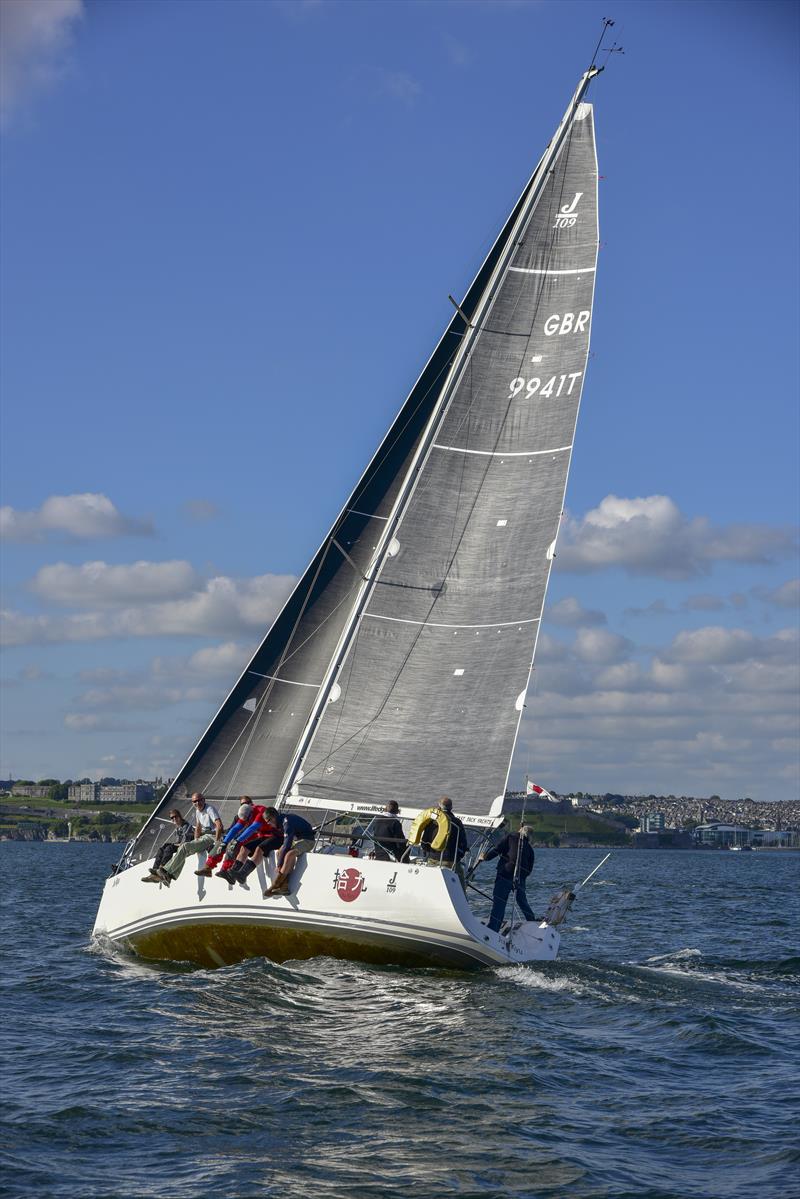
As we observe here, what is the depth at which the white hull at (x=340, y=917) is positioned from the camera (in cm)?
1653

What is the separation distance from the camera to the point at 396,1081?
12.5 meters

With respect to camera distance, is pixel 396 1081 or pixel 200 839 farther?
pixel 200 839

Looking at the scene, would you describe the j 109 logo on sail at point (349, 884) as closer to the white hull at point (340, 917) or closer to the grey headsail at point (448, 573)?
the white hull at point (340, 917)

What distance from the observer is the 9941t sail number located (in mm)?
20078

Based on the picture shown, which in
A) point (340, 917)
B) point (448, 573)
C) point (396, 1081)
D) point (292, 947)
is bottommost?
point (396, 1081)

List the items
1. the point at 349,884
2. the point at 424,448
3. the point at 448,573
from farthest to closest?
1. the point at 424,448
2. the point at 448,573
3. the point at 349,884

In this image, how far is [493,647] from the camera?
19297mm

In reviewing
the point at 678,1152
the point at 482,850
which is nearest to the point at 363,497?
the point at 482,850

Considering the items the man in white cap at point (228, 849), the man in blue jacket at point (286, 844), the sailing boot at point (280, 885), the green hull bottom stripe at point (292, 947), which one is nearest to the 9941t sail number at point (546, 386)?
the man in blue jacket at point (286, 844)

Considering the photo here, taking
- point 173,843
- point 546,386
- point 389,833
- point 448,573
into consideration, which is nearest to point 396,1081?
point 389,833

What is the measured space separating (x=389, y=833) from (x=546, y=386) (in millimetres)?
6784

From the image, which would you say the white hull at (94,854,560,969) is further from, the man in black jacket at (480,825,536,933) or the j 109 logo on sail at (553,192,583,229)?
the j 109 logo on sail at (553,192,583,229)

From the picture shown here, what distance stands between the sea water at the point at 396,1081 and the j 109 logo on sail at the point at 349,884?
0.99 metres

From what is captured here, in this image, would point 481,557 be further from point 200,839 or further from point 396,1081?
point 396,1081
